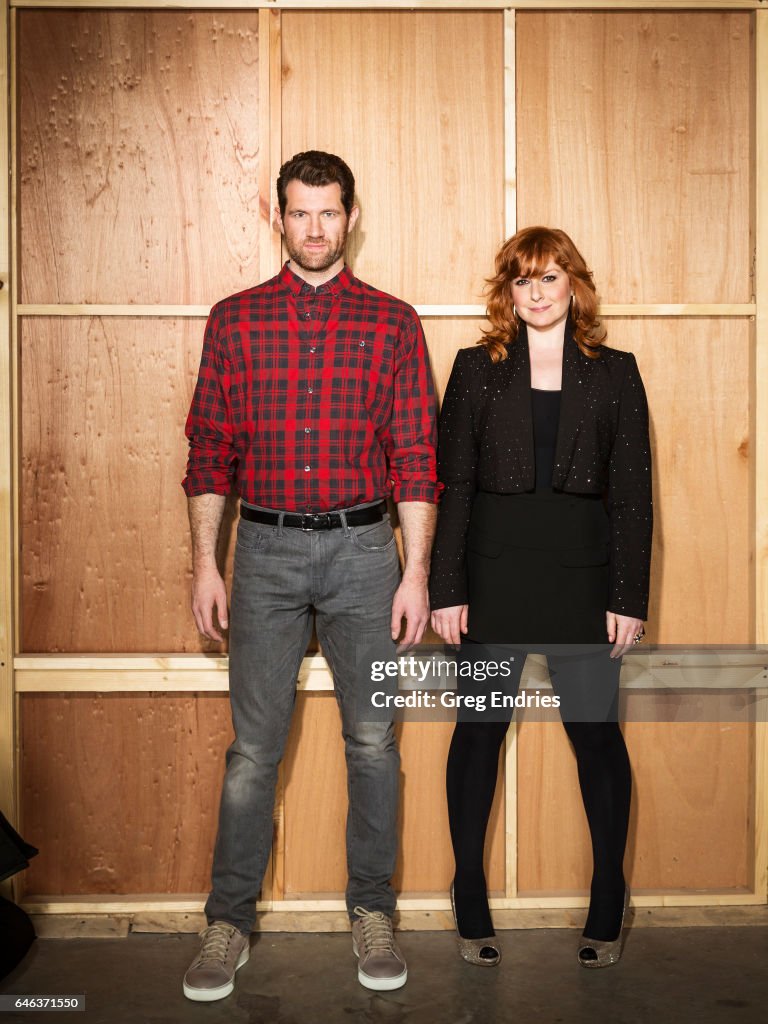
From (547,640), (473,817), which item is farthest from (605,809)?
(547,640)

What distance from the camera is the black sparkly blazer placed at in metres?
2.23

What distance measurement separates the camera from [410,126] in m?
2.53

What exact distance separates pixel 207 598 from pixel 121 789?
694 millimetres

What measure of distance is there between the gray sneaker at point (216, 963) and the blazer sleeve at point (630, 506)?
1241mm

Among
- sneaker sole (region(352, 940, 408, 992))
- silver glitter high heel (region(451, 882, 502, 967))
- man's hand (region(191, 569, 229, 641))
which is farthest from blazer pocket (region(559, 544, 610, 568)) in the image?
sneaker sole (region(352, 940, 408, 992))

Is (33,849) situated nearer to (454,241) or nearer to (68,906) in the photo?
(68,906)

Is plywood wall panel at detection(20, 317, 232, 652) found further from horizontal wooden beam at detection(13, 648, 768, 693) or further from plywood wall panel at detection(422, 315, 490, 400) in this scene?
plywood wall panel at detection(422, 315, 490, 400)

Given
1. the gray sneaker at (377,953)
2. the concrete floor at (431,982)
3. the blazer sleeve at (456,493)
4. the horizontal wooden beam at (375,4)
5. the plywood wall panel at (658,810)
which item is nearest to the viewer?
the concrete floor at (431,982)

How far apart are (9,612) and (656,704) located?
1842 mm

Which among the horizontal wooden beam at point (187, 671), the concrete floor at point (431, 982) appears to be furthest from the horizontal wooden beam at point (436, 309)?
the concrete floor at point (431, 982)

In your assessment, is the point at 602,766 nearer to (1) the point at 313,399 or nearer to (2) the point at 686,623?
(2) the point at 686,623

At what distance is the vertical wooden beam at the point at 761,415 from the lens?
2.53 m

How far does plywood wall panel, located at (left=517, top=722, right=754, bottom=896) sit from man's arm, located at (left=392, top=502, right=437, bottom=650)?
0.59 metres

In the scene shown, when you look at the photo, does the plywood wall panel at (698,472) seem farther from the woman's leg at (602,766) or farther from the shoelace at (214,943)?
the shoelace at (214,943)
